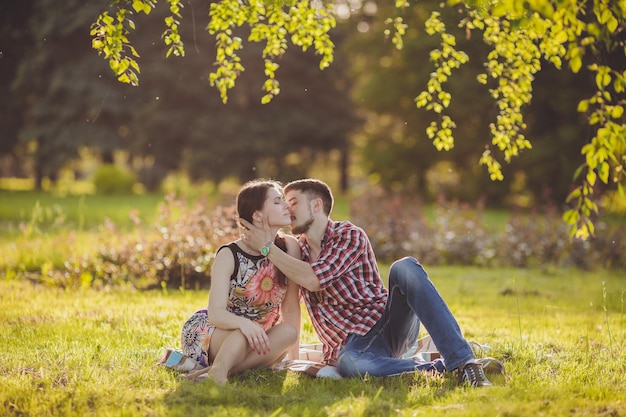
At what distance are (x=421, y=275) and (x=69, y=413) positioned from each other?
6.76 feet

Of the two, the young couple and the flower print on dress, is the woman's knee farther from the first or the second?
the flower print on dress

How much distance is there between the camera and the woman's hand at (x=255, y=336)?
13.4 feet

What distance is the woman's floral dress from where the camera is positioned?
435 cm

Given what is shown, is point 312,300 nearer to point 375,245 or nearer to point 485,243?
point 375,245

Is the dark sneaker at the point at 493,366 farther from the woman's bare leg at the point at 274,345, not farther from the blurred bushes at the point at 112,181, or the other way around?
the blurred bushes at the point at 112,181

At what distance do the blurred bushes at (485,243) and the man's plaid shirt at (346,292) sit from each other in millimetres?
5596

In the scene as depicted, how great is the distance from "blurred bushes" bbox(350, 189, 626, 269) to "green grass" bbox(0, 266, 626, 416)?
2.97 meters

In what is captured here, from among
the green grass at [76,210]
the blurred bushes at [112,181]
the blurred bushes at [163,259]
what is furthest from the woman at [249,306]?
the blurred bushes at [112,181]

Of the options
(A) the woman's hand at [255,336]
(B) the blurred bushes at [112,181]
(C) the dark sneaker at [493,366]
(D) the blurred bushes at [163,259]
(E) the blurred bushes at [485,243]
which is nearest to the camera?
(A) the woman's hand at [255,336]

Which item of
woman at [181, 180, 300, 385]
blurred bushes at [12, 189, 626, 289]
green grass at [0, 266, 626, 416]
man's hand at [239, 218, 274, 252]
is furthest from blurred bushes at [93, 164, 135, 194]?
man's hand at [239, 218, 274, 252]

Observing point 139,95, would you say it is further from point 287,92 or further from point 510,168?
point 510,168

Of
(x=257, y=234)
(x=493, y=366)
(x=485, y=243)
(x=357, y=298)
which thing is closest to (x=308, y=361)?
(x=357, y=298)

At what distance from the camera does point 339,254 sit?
4.34 metres

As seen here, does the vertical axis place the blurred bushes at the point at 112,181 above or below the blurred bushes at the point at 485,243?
above
